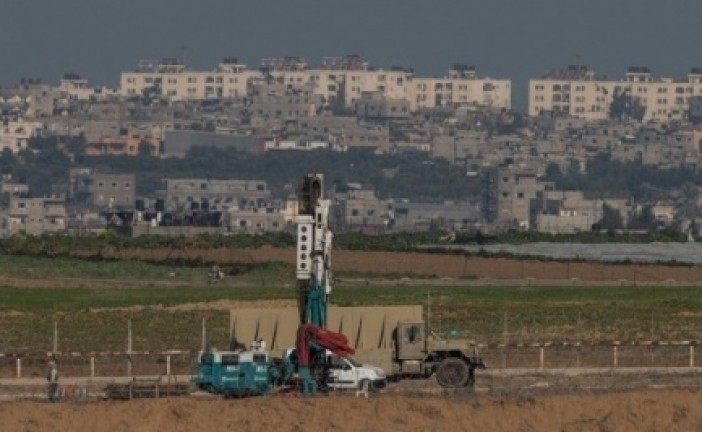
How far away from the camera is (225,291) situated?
98.3 m

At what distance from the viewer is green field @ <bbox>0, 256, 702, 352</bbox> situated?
3004 inches

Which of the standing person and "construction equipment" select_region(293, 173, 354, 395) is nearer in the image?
the standing person

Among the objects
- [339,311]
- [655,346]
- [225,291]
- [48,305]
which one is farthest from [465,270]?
[339,311]

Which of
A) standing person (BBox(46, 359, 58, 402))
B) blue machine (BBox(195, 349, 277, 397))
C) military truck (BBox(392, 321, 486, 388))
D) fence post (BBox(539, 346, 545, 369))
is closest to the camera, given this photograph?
standing person (BBox(46, 359, 58, 402))

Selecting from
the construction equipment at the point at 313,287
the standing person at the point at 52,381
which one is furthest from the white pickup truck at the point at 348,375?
the standing person at the point at 52,381

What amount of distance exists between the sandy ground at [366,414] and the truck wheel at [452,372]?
9.60m

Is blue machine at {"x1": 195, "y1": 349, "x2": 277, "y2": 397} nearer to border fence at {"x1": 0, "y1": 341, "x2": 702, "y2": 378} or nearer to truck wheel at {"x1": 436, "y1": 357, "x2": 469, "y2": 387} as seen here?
truck wheel at {"x1": 436, "y1": 357, "x2": 469, "y2": 387}

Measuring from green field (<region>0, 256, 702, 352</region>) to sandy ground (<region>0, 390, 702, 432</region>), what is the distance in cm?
2104

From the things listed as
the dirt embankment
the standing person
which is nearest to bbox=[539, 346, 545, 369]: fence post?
the standing person

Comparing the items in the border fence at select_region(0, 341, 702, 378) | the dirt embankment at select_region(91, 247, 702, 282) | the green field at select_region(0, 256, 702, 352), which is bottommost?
the border fence at select_region(0, 341, 702, 378)

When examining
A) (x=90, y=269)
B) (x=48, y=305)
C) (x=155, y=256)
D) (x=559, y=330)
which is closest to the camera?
(x=559, y=330)

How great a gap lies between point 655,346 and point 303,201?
13.7 metres

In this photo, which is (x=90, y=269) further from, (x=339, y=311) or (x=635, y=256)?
(x=339, y=311)

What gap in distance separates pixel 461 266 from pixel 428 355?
5942 cm
